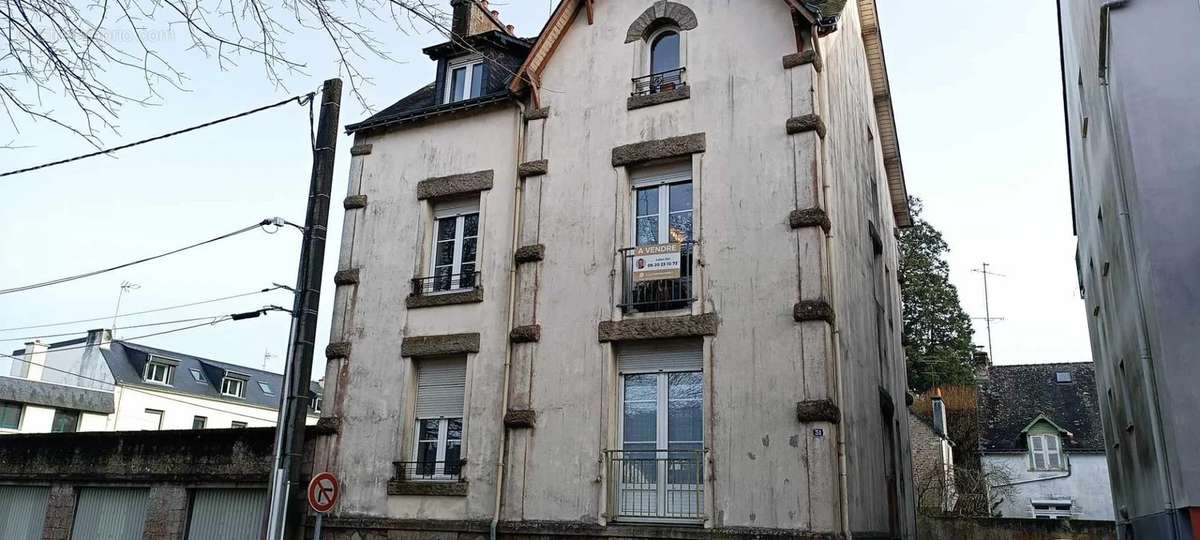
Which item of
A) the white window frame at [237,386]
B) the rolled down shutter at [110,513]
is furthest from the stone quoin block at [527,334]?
the white window frame at [237,386]

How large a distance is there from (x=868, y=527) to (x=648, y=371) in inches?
134

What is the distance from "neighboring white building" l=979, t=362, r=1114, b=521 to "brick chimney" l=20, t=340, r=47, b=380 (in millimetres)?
40733

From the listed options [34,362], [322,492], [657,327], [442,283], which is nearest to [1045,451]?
[657,327]

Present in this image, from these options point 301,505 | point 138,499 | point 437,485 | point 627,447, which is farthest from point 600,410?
point 138,499

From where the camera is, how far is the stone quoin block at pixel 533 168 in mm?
13156

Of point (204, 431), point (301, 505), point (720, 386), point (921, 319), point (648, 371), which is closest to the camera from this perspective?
point (720, 386)

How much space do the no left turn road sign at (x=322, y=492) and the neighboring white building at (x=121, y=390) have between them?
93.2 ft

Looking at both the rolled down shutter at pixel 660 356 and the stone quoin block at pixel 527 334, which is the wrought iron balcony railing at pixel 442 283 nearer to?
the stone quoin block at pixel 527 334

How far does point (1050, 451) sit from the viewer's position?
A: 34031mm

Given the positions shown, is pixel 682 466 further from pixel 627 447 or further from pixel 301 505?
pixel 301 505

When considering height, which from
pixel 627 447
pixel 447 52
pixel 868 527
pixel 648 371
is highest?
pixel 447 52

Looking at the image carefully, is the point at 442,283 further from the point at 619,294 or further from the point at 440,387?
the point at 619,294

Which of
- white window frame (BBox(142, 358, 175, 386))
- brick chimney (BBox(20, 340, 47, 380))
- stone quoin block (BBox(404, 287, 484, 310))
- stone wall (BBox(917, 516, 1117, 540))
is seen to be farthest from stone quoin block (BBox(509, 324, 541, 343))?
brick chimney (BBox(20, 340, 47, 380))

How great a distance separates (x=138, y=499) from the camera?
15.1 metres
